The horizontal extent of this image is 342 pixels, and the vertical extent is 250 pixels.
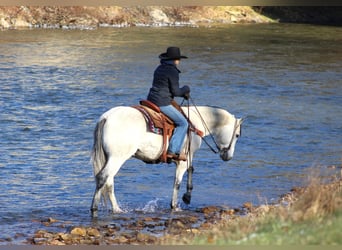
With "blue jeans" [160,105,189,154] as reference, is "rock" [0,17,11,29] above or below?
below

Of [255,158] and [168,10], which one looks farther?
[168,10]

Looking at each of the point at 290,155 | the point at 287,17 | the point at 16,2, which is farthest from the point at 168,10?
the point at 16,2

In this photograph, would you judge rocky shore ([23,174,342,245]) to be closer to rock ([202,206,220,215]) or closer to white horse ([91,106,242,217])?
rock ([202,206,220,215])

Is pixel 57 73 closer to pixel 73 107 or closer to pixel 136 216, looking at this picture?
pixel 73 107

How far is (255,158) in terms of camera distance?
18.2 meters

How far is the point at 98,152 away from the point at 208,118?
2.16 meters

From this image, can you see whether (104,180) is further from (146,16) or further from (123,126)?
(146,16)

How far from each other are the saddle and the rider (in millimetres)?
62

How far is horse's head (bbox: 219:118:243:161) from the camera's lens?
1440 cm

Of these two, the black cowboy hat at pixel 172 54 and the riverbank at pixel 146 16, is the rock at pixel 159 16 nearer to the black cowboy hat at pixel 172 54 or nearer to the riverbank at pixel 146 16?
the riverbank at pixel 146 16

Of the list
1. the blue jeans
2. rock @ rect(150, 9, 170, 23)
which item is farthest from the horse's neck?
rock @ rect(150, 9, 170, 23)

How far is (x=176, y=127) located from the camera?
13.6 meters

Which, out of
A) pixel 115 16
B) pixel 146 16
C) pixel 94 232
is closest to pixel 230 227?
pixel 94 232

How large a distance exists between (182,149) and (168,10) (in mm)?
37257
